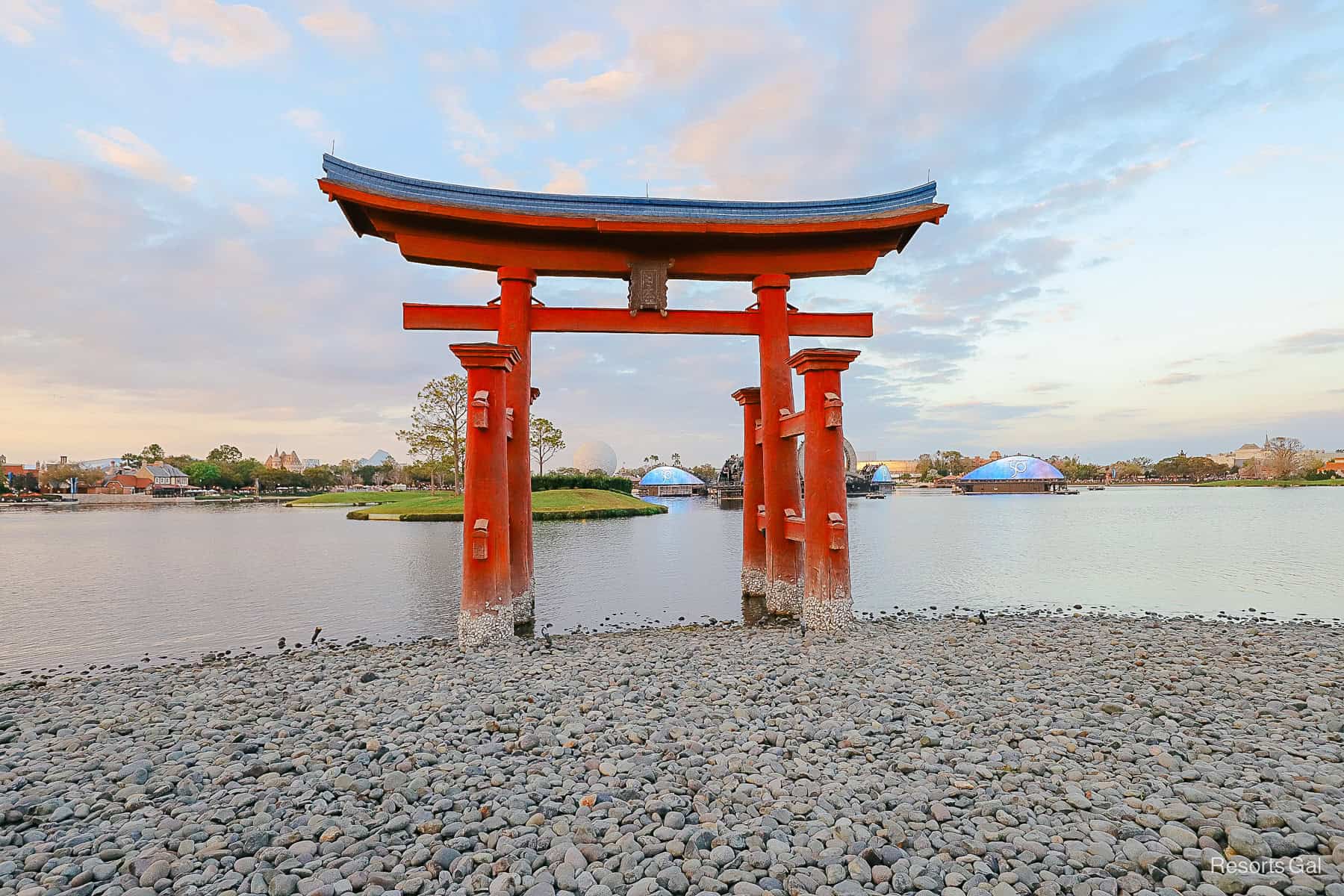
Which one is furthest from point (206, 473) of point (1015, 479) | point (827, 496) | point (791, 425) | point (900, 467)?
point (900, 467)

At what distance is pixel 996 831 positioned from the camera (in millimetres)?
3273

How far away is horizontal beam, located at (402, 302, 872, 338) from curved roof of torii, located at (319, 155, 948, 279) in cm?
64

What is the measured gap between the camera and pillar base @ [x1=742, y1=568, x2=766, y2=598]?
11.5 metres

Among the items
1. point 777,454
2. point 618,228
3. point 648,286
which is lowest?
point 777,454

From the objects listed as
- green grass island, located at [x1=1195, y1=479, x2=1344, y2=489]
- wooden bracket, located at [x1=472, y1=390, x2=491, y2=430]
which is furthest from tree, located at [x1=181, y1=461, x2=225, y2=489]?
green grass island, located at [x1=1195, y1=479, x2=1344, y2=489]

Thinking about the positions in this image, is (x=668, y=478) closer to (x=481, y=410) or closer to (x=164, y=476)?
(x=164, y=476)

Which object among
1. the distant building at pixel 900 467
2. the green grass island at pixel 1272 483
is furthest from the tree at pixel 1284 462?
the distant building at pixel 900 467

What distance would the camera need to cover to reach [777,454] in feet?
33.4

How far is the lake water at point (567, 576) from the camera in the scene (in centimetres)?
1084

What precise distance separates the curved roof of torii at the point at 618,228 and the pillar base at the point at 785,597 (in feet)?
16.4

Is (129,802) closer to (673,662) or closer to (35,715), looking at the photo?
(35,715)

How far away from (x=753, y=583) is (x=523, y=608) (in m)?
4.19

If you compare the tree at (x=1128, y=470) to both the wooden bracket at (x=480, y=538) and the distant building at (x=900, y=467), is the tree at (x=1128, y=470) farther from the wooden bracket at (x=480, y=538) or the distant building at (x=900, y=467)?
the wooden bracket at (x=480, y=538)

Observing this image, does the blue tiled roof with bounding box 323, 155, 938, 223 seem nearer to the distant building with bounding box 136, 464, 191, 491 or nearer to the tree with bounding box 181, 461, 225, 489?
the tree with bounding box 181, 461, 225, 489
